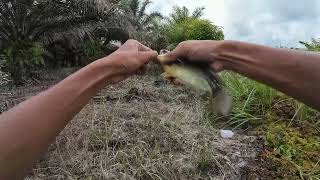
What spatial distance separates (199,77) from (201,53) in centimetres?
17

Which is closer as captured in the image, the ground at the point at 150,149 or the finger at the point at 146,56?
the finger at the point at 146,56

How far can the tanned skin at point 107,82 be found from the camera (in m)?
1.83

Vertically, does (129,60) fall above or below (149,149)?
above

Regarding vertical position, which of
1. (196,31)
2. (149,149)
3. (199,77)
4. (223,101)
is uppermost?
(199,77)

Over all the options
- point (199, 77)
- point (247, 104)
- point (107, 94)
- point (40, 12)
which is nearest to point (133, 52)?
point (199, 77)

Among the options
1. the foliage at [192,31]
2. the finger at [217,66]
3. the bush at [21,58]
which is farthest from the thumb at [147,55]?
the foliage at [192,31]

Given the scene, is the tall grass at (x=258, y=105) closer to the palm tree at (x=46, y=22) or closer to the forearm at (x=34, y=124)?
the forearm at (x=34, y=124)

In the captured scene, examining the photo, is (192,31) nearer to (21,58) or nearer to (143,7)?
(143,7)

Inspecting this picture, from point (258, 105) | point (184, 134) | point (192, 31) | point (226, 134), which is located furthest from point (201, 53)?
point (192, 31)

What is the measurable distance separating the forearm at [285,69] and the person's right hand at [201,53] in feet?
0.50

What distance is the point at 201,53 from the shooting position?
95.0 inches

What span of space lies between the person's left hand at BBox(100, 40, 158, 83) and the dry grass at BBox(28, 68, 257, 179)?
3.41 m

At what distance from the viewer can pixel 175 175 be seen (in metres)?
5.90

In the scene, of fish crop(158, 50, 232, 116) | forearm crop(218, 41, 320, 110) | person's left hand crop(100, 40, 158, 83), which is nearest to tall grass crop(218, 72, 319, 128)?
fish crop(158, 50, 232, 116)
